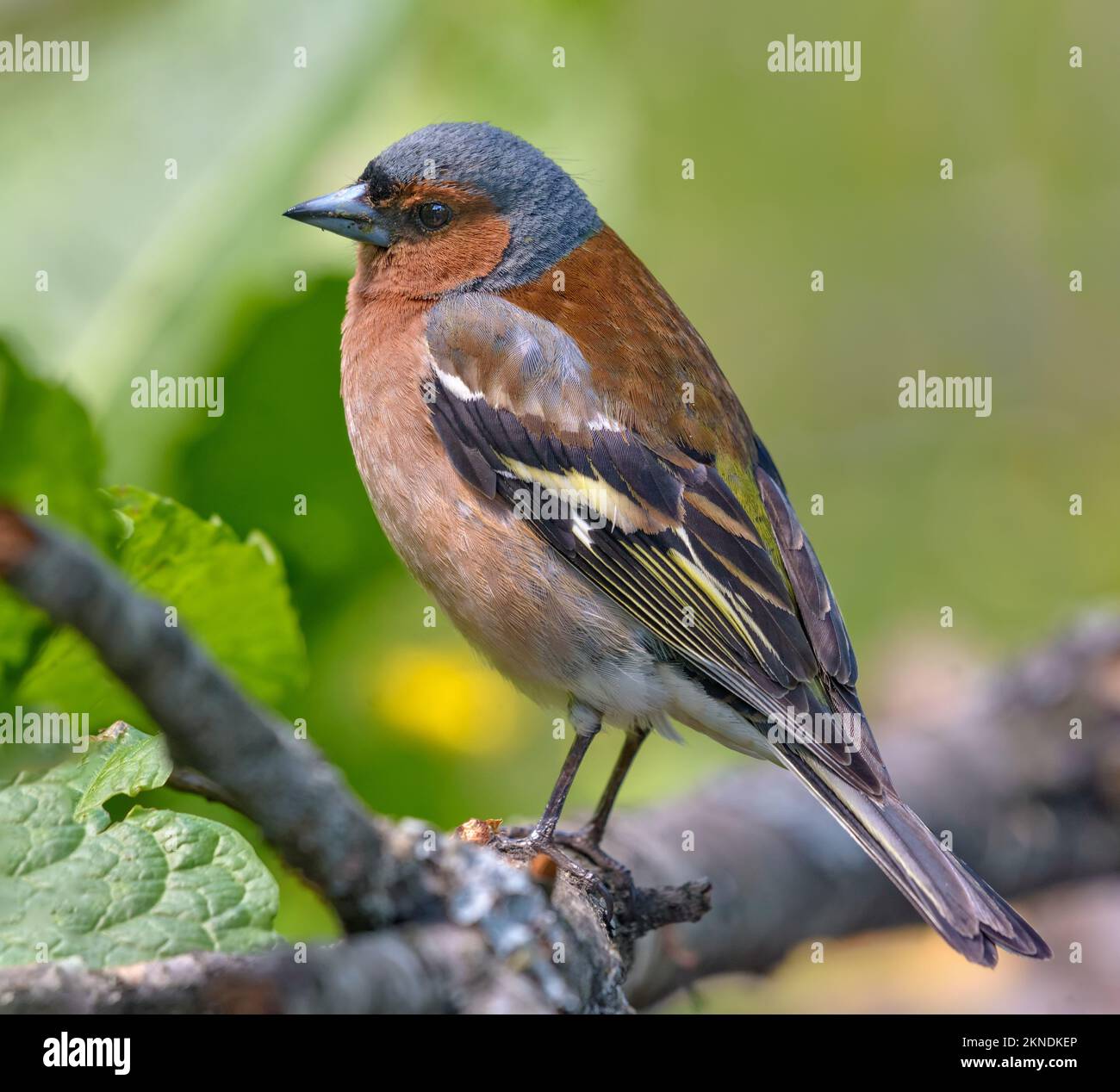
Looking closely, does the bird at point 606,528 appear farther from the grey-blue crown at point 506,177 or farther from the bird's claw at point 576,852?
the grey-blue crown at point 506,177

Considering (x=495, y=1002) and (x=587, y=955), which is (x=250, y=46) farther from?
(x=495, y=1002)

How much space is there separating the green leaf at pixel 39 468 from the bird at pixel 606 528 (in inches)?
54.6

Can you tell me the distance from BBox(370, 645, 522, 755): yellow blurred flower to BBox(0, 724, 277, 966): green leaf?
1.66m

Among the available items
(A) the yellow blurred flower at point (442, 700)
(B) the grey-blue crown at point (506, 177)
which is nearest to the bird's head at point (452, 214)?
(B) the grey-blue crown at point (506, 177)

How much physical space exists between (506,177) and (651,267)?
9.83 feet

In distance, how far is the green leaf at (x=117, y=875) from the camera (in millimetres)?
1973

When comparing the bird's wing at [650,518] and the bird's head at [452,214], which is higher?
the bird's head at [452,214]

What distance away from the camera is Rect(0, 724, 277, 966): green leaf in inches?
77.7

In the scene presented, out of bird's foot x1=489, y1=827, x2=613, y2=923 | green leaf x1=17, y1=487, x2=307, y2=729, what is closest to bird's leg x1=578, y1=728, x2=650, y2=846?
bird's foot x1=489, y1=827, x2=613, y2=923

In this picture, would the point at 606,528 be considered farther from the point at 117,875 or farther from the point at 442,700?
the point at 117,875

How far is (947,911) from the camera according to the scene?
2.89 meters

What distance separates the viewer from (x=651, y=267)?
710 centimetres

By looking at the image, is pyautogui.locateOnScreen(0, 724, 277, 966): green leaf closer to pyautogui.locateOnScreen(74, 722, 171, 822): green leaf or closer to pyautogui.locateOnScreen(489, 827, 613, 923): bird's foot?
pyautogui.locateOnScreen(74, 722, 171, 822): green leaf

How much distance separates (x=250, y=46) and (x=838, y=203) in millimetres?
4228
